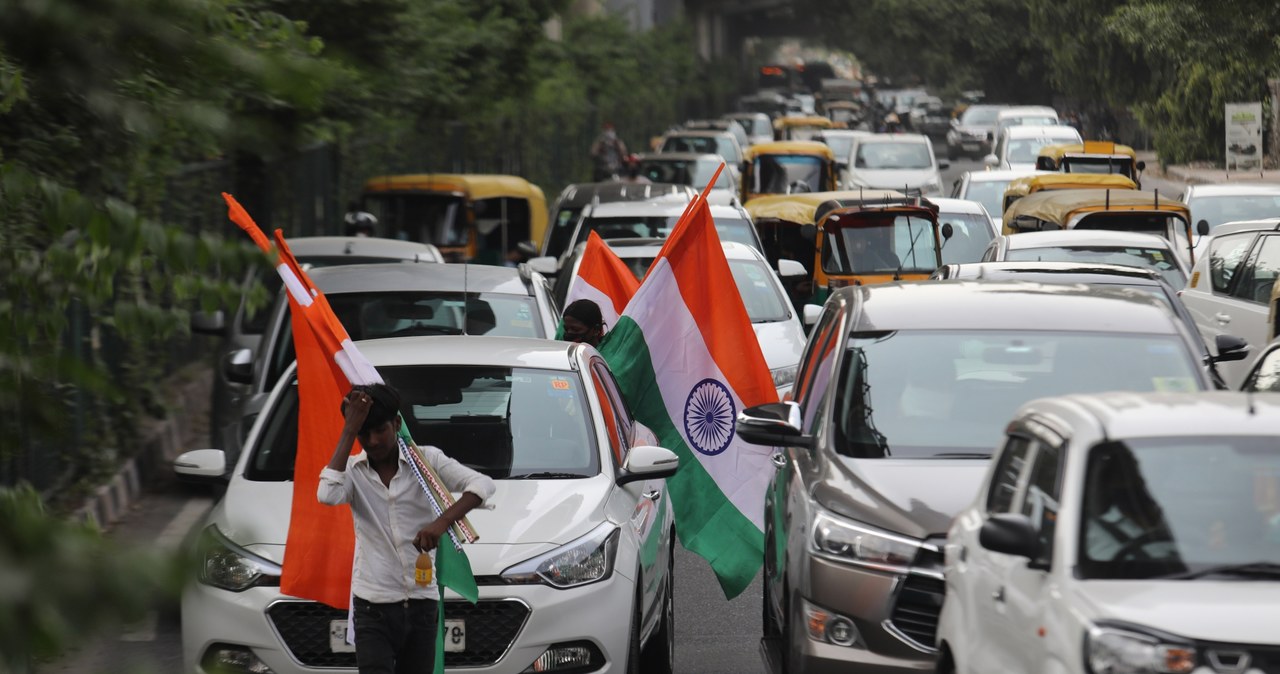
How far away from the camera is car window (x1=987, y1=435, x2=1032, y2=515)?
5844 mm

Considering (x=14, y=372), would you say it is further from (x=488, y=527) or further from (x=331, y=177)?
(x=331, y=177)

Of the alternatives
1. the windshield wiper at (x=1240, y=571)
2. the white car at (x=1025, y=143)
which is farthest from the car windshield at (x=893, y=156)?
the windshield wiper at (x=1240, y=571)

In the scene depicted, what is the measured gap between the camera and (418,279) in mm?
11453

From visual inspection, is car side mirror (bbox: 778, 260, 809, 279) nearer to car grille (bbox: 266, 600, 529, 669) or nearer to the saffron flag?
the saffron flag

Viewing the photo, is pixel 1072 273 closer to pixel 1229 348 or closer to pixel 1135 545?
pixel 1229 348

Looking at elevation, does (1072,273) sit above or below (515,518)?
above

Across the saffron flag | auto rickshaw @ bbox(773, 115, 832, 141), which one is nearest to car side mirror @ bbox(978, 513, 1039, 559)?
the saffron flag

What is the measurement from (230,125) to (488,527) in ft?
17.0

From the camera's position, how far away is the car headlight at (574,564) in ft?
23.0

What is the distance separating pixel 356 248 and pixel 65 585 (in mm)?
12922

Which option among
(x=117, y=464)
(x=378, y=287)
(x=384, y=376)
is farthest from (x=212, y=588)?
(x=117, y=464)

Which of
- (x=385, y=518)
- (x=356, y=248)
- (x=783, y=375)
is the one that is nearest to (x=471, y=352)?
(x=385, y=518)

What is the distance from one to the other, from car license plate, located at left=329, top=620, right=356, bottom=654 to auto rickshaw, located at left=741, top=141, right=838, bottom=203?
81.2ft

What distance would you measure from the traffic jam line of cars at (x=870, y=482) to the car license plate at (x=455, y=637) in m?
0.01
